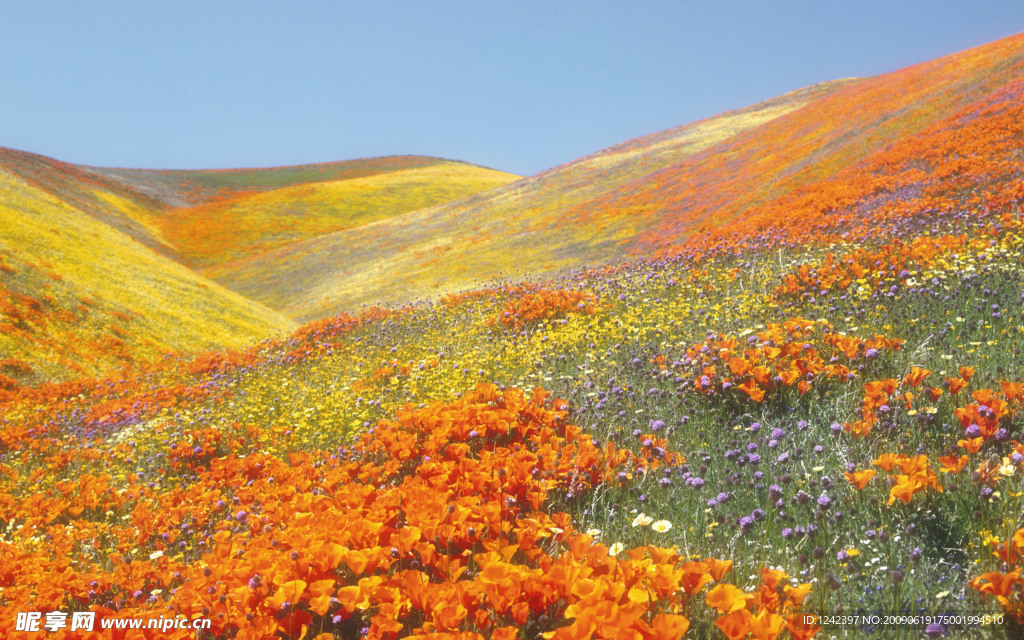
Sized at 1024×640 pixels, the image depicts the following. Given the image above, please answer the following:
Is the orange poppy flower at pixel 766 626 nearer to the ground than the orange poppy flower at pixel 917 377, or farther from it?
nearer to the ground

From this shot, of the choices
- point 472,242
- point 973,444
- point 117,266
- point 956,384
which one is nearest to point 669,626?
point 973,444

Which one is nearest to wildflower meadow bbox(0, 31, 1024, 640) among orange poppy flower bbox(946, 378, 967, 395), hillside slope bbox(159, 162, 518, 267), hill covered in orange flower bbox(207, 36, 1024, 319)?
orange poppy flower bbox(946, 378, 967, 395)

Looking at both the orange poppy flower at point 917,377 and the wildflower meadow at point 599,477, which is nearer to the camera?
the wildflower meadow at point 599,477

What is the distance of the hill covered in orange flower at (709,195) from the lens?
15.2 m

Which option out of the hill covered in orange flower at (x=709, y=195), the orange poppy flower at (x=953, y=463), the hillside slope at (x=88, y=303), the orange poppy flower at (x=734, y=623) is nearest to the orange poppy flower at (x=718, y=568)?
the orange poppy flower at (x=734, y=623)

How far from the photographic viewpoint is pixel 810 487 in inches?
132

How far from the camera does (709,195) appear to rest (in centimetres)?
2856

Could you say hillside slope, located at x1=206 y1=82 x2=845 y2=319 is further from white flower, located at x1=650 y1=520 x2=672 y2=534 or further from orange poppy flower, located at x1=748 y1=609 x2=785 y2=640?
orange poppy flower, located at x1=748 y1=609 x2=785 y2=640

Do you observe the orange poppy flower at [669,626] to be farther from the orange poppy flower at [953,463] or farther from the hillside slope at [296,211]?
the hillside slope at [296,211]

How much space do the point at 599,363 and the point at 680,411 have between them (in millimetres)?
2069

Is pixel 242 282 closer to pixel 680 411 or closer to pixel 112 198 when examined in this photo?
pixel 112 198

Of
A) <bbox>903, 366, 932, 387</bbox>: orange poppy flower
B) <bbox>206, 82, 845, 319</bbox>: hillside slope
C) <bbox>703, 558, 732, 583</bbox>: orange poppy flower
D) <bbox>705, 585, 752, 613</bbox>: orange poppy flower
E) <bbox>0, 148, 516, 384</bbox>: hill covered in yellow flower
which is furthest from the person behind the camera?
<bbox>206, 82, 845, 319</bbox>: hillside slope

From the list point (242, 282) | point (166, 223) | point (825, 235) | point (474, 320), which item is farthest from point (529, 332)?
point (166, 223)

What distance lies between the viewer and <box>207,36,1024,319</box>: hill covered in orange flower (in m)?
15.2
